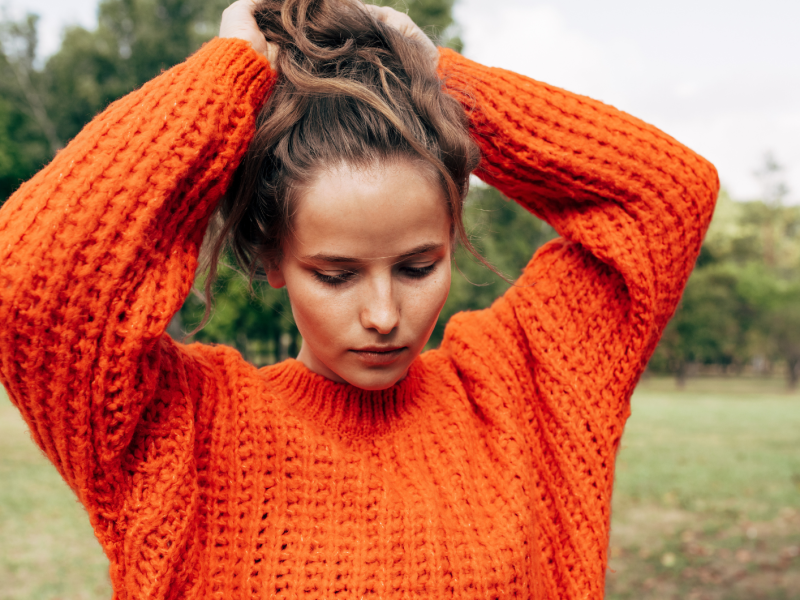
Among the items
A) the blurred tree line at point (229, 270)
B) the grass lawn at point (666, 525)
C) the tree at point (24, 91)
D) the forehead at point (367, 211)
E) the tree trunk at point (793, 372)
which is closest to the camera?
the forehead at point (367, 211)

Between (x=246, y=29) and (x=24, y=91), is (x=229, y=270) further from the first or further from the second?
(x=24, y=91)

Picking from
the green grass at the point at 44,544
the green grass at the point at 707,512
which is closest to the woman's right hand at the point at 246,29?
the green grass at the point at 707,512

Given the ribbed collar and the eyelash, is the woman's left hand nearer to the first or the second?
the eyelash

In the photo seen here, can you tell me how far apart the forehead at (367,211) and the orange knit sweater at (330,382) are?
0.21 m

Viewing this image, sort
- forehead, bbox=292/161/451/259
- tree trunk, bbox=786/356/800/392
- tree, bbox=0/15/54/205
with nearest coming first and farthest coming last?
1. forehead, bbox=292/161/451/259
2. tree, bbox=0/15/54/205
3. tree trunk, bbox=786/356/800/392

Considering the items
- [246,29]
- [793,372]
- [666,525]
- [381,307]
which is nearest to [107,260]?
[381,307]

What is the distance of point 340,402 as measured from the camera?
1.63 meters

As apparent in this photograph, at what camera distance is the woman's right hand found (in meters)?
1.47

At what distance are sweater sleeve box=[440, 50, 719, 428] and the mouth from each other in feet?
1.21

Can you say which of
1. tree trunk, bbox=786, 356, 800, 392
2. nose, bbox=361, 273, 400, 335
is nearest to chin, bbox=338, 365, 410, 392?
nose, bbox=361, 273, 400, 335

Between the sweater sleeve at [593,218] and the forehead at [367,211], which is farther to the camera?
the sweater sleeve at [593,218]

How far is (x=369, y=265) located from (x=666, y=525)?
656cm

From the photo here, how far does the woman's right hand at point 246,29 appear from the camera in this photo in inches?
57.7

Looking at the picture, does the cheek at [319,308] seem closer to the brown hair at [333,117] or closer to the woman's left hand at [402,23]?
the brown hair at [333,117]
